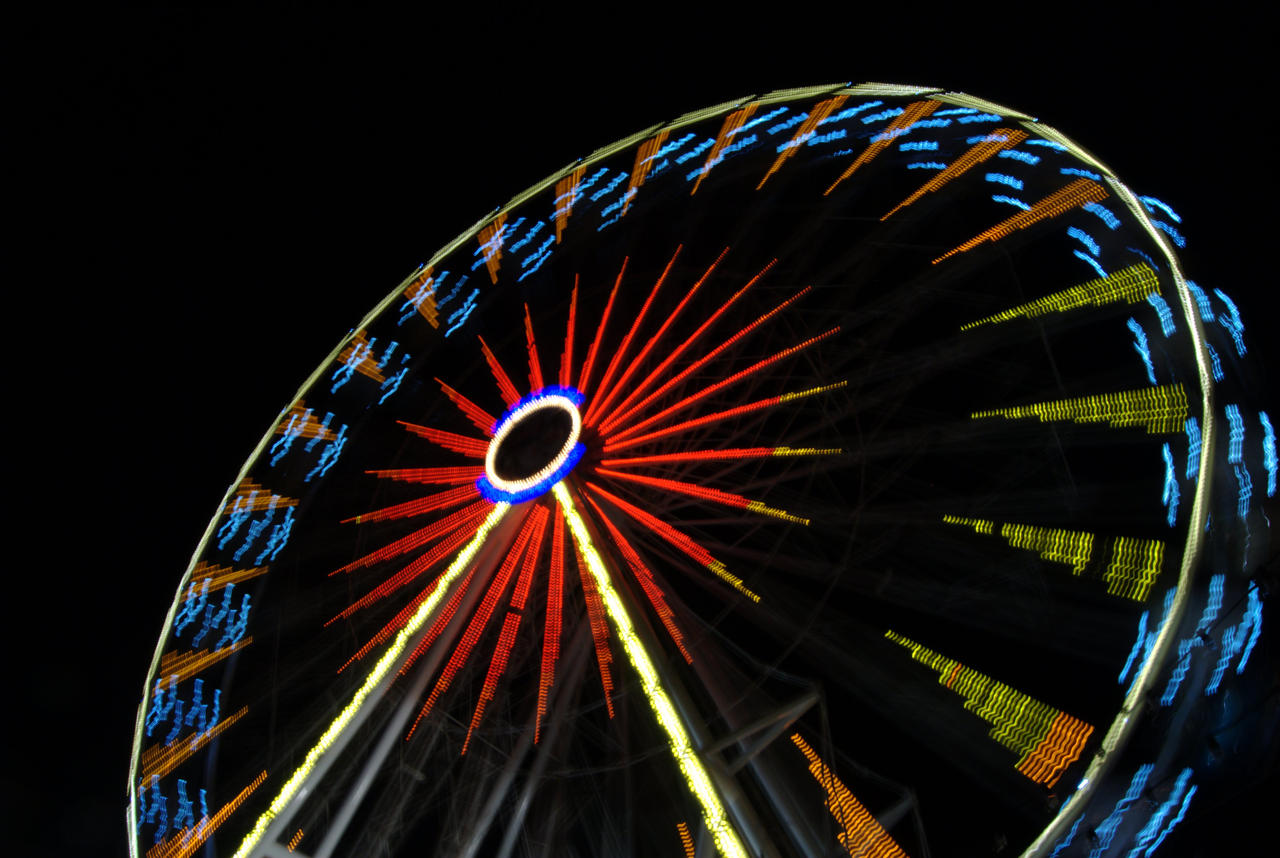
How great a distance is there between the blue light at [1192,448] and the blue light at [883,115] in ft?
12.3

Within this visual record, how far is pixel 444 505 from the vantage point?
7.53 metres

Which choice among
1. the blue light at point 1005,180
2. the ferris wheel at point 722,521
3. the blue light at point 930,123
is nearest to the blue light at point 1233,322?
the ferris wheel at point 722,521

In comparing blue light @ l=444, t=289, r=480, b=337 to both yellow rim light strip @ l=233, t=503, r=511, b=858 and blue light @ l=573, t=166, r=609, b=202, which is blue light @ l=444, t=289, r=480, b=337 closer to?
blue light @ l=573, t=166, r=609, b=202

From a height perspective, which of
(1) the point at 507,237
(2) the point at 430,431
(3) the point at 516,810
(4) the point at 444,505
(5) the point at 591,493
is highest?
(1) the point at 507,237

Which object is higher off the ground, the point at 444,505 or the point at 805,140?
the point at 805,140

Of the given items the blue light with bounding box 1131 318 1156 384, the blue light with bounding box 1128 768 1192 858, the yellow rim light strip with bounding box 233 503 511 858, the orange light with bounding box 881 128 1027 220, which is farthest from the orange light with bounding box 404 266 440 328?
the blue light with bounding box 1128 768 1192 858

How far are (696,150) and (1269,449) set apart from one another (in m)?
5.36

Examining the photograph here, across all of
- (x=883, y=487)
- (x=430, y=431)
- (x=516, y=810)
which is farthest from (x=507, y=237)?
(x=516, y=810)

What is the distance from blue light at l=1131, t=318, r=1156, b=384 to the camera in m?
5.55

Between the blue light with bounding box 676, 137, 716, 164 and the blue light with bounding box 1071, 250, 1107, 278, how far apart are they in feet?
11.0

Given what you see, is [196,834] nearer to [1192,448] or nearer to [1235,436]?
[1192,448]

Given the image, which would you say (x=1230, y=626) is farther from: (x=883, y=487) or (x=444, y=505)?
(x=444, y=505)

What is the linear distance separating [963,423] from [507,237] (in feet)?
16.0

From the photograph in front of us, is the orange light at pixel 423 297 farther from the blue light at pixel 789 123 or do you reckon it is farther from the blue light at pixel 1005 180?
the blue light at pixel 1005 180
